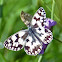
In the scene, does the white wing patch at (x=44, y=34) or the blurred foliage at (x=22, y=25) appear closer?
the white wing patch at (x=44, y=34)

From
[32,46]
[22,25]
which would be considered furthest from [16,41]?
[22,25]

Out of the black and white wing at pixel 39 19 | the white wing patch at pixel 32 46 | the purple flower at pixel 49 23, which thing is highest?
the black and white wing at pixel 39 19

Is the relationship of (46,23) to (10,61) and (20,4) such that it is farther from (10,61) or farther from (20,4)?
(20,4)

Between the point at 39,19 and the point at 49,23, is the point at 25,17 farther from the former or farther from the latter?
the point at 49,23

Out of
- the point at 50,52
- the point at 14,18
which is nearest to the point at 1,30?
the point at 14,18

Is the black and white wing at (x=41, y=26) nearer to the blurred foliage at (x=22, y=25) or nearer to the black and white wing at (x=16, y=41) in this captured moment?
the black and white wing at (x=16, y=41)

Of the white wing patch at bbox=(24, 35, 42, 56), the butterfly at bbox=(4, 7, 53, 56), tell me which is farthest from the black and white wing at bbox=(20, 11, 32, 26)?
the white wing patch at bbox=(24, 35, 42, 56)

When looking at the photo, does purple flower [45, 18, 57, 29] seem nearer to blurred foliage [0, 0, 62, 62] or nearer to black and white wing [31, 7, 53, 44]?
black and white wing [31, 7, 53, 44]

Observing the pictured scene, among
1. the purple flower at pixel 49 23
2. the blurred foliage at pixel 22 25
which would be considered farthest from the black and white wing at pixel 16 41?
the blurred foliage at pixel 22 25
